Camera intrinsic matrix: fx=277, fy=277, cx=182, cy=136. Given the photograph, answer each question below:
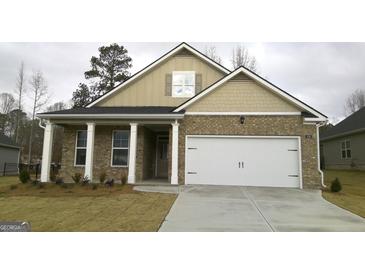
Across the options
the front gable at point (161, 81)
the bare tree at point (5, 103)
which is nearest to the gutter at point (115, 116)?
the front gable at point (161, 81)

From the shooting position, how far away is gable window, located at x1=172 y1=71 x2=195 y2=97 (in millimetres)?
15344

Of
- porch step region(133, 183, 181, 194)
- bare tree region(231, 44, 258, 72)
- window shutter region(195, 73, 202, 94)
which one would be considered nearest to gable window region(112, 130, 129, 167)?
porch step region(133, 183, 181, 194)

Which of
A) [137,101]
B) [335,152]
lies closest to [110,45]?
[137,101]

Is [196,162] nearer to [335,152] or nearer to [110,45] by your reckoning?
[335,152]

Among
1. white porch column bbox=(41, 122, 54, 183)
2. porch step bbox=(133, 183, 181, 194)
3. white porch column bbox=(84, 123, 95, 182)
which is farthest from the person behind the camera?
white porch column bbox=(41, 122, 54, 183)

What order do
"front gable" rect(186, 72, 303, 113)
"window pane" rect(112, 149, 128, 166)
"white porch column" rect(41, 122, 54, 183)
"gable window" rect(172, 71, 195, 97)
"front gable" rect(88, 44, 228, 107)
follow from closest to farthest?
1. "front gable" rect(186, 72, 303, 113)
2. "white porch column" rect(41, 122, 54, 183)
3. "window pane" rect(112, 149, 128, 166)
4. "gable window" rect(172, 71, 195, 97)
5. "front gable" rect(88, 44, 228, 107)

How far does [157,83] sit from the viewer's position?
51.1ft

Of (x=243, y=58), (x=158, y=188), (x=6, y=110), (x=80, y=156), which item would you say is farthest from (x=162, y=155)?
(x=6, y=110)

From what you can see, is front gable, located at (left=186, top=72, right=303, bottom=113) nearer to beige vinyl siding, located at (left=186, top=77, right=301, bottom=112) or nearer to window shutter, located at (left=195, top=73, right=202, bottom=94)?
beige vinyl siding, located at (left=186, top=77, right=301, bottom=112)

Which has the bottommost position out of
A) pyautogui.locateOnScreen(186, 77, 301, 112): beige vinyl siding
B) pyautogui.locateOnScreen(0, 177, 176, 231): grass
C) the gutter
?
pyautogui.locateOnScreen(0, 177, 176, 231): grass

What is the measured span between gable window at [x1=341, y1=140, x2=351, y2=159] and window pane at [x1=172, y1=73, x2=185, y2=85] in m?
15.4

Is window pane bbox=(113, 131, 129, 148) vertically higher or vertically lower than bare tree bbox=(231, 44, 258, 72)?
lower

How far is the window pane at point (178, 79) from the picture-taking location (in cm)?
1550

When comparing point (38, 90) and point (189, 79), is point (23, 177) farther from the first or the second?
point (38, 90)
